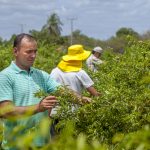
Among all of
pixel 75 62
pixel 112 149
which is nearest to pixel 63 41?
pixel 75 62

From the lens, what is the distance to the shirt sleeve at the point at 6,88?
4905mm

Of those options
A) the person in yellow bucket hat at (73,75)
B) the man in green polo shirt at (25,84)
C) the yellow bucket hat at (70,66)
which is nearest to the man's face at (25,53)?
the man in green polo shirt at (25,84)

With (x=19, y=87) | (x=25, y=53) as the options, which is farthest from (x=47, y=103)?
(x=25, y=53)

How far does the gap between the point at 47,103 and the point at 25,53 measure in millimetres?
734

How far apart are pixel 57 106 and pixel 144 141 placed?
3.69 meters

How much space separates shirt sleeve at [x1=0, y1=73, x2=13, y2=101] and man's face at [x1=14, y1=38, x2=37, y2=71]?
0.80 ft

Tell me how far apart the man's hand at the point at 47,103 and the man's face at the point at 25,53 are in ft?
1.73

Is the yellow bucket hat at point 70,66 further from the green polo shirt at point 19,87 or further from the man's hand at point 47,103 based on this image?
the man's hand at point 47,103

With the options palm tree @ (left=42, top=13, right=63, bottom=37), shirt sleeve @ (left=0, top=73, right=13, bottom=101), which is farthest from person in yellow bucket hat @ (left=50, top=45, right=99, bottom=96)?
palm tree @ (left=42, top=13, right=63, bottom=37)

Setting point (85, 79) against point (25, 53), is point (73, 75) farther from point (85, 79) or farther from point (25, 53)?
point (25, 53)

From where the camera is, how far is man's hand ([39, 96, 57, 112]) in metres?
4.71

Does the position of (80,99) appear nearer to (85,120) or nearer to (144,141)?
(85,120)

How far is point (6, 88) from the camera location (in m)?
4.96

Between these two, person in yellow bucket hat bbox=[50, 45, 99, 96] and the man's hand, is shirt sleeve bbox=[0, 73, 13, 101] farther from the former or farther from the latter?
person in yellow bucket hat bbox=[50, 45, 99, 96]
